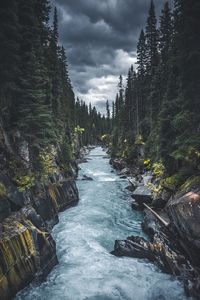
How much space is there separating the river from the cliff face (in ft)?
2.12

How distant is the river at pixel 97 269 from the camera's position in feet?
33.5

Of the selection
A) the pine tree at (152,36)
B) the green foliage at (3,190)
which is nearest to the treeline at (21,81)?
the green foliage at (3,190)

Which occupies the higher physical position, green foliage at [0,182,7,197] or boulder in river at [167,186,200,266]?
green foliage at [0,182,7,197]

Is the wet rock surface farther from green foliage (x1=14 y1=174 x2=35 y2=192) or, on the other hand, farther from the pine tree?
the pine tree

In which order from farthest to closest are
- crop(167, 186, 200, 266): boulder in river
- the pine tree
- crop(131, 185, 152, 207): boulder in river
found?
1. the pine tree
2. crop(131, 185, 152, 207): boulder in river
3. crop(167, 186, 200, 266): boulder in river

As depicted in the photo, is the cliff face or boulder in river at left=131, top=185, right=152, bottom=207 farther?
boulder in river at left=131, top=185, right=152, bottom=207

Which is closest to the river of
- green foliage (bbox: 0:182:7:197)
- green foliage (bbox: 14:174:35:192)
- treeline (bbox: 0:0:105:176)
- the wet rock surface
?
A: the wet rock surface

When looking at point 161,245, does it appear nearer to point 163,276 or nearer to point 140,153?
point 163,276

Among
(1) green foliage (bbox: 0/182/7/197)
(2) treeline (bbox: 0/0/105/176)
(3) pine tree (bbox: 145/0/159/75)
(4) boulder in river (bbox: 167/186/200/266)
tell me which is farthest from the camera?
(3) pine tree (bbox: 145/0/159/75)

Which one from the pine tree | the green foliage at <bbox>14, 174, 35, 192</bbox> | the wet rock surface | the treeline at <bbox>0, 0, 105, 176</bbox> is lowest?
the wet rock surface

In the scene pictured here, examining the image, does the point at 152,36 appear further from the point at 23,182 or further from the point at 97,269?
the point at 97,269

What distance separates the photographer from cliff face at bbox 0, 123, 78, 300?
9.45 metres

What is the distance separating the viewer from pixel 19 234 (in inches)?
412

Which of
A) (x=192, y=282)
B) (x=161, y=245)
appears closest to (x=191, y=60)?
(x=161, y=245)
